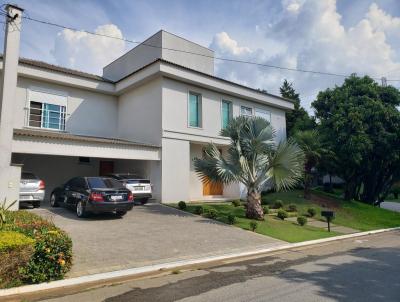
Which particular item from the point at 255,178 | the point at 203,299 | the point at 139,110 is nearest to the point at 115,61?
the point at 139,110

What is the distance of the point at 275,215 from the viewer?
1662cm

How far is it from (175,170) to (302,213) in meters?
7.26

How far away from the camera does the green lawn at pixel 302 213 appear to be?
1310 cm

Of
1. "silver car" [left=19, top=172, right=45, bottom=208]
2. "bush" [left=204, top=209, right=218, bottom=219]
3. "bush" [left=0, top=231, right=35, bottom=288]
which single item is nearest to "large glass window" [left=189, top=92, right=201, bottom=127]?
"bush" [left=204, top=209, right=218, bottom=219]

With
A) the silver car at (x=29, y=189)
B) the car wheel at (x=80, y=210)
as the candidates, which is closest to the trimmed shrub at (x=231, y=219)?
the car wheel at (x=80, y=210)

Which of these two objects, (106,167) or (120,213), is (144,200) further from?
(106,167)

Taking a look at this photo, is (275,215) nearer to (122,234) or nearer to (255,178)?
(255,178)

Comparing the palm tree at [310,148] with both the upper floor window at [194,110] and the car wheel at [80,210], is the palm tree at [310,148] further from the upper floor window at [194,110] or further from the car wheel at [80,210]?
the car wheel at [80,210]

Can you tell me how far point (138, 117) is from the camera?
19844 millimetres

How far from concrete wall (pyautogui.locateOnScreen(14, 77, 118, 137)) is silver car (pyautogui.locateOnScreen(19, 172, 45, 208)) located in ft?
17.3

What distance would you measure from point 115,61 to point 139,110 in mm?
8331

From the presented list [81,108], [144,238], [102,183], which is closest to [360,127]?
[102,183]

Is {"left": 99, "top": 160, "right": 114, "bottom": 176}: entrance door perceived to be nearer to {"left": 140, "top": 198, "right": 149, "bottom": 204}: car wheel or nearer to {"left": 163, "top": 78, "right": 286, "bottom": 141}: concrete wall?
{"left": 140, "top": 198, "right": 149, "bottom": 204}: car wheel

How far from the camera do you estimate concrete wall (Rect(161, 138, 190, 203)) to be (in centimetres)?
1765
